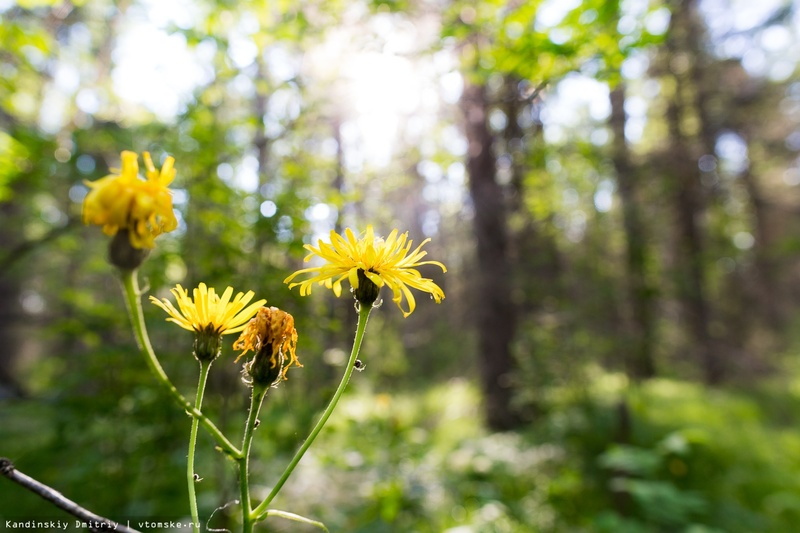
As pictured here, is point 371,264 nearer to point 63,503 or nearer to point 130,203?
point 130,203

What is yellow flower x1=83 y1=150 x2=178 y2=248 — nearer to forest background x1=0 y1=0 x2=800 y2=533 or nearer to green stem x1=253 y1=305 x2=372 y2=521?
green stem x1=253 y1=305 x2=372 y2=521

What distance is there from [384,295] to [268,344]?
4.78 m

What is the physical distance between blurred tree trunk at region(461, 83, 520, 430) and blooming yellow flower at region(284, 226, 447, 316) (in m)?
5.24

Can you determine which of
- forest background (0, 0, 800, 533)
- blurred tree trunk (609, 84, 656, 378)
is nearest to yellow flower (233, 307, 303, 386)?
forest background (0, 0, 800, 533)

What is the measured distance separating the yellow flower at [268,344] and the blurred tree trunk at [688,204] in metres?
6.75

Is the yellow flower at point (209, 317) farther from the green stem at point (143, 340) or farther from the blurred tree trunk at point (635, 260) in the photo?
the blurred tree trunk at point (635, 260)

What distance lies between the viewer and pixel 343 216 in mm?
2871

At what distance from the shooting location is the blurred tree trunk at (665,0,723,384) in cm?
709

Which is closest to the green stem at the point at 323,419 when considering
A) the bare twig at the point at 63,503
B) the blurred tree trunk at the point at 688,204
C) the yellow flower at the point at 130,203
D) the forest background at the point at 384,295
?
the bare twig at the point at 63,503

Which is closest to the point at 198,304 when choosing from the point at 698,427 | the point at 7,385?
the point at 7,385

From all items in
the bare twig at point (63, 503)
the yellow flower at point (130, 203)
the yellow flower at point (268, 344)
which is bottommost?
the bare twig at point (63, 503)

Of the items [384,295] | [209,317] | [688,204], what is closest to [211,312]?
[209,317]

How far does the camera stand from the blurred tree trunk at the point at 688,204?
7086 millimetres

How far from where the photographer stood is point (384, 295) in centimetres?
557
